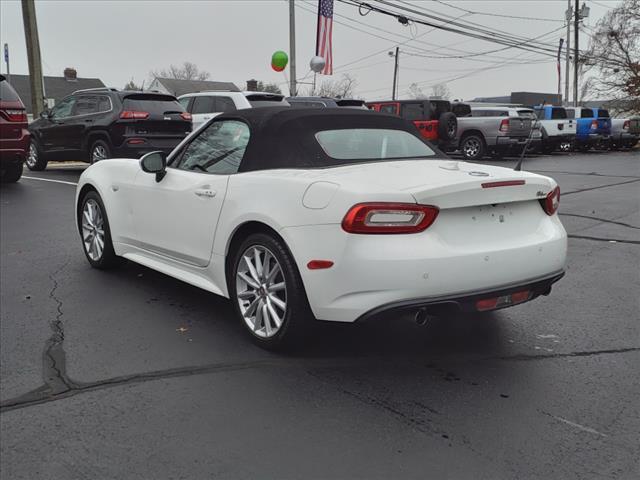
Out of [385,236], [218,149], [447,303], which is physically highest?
[218,149]

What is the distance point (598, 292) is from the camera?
5242mm

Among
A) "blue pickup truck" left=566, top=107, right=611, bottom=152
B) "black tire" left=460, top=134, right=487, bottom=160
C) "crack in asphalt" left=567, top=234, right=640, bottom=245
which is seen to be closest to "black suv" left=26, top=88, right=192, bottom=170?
"crack in asphalt" left=567, top=234, right=640, bottom=245

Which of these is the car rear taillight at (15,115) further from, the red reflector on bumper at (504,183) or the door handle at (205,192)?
the red reflector on bumper at (504,183)

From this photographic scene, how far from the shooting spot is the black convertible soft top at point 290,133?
4.06 meters

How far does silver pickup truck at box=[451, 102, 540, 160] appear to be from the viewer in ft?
66.6

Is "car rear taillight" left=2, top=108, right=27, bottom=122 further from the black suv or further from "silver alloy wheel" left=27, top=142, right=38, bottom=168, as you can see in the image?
"silver alloy wheel" left=27, top=142, right=38, bottom=168

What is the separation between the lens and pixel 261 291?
3.93m

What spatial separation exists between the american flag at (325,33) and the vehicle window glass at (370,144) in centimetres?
2039

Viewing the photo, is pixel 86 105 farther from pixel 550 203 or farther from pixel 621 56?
pixel 621 56

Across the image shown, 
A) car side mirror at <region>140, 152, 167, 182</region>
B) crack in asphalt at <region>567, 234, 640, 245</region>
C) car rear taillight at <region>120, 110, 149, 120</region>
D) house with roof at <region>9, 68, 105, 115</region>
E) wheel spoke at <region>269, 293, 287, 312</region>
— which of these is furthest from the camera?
house with roof at <region>9, 68, 105, 115</region>

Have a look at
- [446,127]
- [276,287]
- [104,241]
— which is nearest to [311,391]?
[276,287]

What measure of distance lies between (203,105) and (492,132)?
963cm

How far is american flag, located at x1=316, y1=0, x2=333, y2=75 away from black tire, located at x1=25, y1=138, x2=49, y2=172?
40.4 feet

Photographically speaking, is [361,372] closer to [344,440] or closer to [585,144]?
[344,440]
